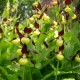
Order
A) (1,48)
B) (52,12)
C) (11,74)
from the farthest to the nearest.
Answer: (52,12) → (1,48) → (11,74)

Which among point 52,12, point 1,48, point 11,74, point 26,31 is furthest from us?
point 52,12

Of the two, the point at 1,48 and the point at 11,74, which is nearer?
the point at 11,74

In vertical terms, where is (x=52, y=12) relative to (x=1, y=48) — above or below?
above

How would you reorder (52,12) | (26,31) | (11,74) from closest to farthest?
(26,31) < (11,74) < (52,12)

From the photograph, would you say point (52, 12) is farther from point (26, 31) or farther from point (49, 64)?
point (26, 31)

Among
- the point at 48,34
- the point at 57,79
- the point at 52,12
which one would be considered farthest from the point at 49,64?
the point at 52,12

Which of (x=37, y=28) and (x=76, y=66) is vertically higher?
(x=37, y=28)

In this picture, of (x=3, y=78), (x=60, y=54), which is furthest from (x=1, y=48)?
(x=60, y=54)

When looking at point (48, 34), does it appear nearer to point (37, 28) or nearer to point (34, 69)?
point (37, 28)

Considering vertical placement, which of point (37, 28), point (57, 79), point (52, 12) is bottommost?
point (57, 79)
